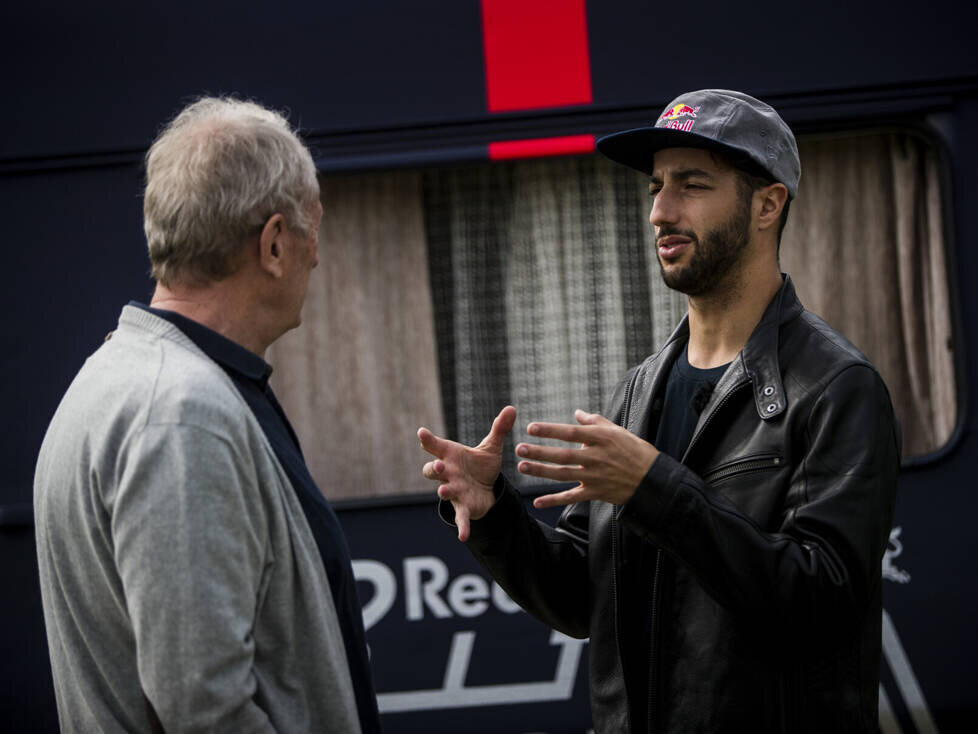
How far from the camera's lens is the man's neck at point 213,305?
158 cm

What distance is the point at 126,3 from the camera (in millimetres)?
3559

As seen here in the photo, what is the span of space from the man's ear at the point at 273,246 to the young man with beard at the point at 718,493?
1.52 feet

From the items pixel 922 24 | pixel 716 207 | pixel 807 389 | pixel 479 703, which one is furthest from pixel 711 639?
pixel 922 24

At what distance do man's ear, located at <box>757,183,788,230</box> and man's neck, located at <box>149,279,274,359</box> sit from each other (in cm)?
100

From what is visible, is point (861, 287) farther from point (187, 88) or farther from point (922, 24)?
point (187, 88)

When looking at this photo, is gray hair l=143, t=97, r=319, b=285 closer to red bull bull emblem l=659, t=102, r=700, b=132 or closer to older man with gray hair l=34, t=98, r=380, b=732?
older man with gray hair l=34, t=98, r=380, b=732

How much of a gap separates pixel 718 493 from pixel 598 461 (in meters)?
0.22

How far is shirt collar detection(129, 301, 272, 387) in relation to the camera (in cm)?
153

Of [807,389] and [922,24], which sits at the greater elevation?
[922,24]

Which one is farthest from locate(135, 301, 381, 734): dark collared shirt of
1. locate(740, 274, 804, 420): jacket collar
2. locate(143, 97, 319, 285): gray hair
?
locate(740, 274, 804, 420): jacket collar

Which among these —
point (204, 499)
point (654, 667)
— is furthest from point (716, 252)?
point (204, 499)

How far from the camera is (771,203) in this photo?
1960 mm

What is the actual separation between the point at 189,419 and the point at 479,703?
2.35 meters

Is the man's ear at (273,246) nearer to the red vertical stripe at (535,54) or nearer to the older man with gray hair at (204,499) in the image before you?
the older man with gray hair at (204,499)
